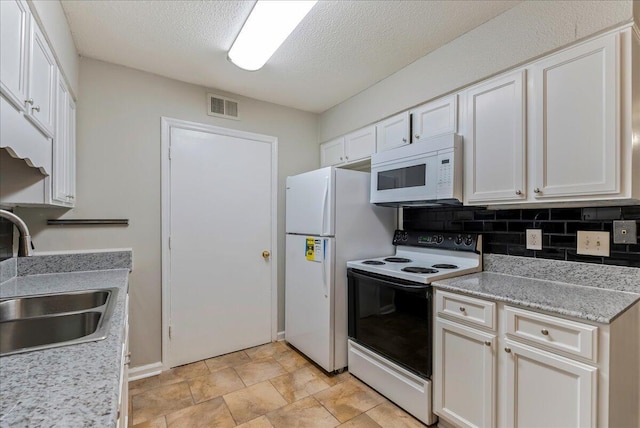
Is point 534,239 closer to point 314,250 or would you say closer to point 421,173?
point 421,173

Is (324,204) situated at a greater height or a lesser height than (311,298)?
greater

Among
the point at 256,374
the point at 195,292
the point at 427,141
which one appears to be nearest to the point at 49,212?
the point at 195,292

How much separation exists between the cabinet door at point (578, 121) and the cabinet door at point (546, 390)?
0.79 meters

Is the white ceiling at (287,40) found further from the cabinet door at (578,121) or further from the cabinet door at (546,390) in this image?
the cabinet door at (546,390)

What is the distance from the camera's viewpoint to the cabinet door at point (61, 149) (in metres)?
1.61

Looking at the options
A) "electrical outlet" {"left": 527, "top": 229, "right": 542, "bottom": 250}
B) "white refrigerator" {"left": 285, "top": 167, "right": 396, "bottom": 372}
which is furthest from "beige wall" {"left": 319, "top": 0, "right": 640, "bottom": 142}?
"electrical outlet" {"left": 527, "top": 229, "right": 542, "bottom": 250}

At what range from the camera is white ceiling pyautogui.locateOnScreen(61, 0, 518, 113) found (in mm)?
1676

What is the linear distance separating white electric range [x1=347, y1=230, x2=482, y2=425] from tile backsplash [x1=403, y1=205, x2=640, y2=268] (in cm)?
11

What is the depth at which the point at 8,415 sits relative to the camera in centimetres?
59

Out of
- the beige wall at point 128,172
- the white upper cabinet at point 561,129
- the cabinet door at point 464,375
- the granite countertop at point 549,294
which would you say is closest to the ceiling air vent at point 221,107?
the beige wall at point 128,172

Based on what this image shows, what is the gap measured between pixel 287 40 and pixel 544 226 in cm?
199

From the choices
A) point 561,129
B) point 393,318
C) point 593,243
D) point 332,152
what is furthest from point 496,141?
point 332,152

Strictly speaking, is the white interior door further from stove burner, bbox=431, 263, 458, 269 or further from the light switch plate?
the light switch plate

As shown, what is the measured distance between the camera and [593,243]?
1.66 metres
